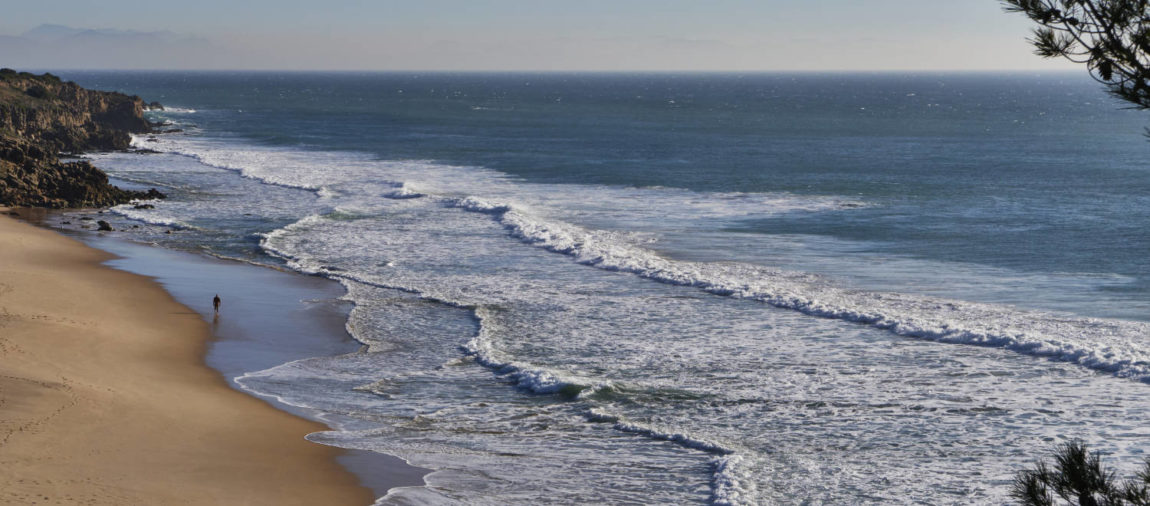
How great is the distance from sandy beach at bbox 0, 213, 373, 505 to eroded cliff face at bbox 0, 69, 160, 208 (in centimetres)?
2372

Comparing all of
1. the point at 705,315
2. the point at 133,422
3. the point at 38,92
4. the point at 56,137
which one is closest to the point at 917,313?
the point at 705,315

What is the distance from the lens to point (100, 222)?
4362 centimetres

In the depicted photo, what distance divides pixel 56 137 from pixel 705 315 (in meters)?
62.4

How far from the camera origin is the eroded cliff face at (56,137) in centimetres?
5028

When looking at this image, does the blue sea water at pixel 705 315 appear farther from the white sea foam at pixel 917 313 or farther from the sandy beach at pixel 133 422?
the sandy beach at pixel 133 422

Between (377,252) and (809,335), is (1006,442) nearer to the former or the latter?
(809,335)

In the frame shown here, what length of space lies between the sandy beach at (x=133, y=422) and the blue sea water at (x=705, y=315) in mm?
1306

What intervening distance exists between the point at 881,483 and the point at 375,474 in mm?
8511

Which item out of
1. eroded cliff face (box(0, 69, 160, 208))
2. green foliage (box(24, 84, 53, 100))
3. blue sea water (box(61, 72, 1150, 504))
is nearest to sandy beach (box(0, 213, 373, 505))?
blue sea water (box(61, 72, 1150, 504))

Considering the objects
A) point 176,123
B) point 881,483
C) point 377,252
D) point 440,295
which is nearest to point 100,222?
point 377,252

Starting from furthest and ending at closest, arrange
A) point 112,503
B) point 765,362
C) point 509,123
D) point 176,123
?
1. point 509,123
2. point 176,123
3. point 765,362
4. point 112,503

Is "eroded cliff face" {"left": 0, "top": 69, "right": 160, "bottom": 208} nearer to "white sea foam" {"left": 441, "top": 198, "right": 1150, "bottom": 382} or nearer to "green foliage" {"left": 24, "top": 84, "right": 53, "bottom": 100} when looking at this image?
"green foliage" {"left": 24, "top": 84, "right": 53, "bottom": 100}

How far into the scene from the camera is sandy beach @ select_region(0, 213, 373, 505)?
15.9m

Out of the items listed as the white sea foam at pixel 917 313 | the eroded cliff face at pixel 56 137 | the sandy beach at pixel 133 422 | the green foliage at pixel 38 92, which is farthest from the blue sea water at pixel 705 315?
the green foliage at pixel 38 92
